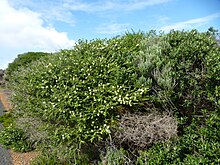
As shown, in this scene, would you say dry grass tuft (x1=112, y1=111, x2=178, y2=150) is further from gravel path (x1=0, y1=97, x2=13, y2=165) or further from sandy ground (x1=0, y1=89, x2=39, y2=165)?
gravel path (x1=0, y1=97, x2=13, y2=165)

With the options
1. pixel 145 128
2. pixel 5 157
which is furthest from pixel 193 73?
pixel 5 157

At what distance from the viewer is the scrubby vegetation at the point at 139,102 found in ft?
16.7

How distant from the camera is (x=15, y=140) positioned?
8477mm

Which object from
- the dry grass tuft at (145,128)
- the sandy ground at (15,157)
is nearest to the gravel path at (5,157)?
the sandy ground at (15,157)

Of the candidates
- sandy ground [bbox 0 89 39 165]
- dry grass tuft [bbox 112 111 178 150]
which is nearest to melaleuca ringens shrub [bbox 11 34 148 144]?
dry grass tuft [bbox 112 111 178 150]

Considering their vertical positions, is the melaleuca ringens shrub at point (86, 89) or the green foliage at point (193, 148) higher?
the melaleuca ringens shrub at point (86, 89)

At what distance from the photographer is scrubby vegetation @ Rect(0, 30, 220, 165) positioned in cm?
509

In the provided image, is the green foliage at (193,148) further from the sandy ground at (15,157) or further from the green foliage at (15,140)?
the green foliage at (15,140)

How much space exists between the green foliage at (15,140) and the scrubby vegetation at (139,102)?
8.38 ft

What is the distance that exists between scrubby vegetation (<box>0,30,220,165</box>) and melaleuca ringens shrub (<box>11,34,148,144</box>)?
0.02 meters

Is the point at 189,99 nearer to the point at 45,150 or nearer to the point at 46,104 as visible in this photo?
the point at 46,104

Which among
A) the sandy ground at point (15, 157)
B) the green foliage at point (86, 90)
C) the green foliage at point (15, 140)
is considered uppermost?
the green foliage at point (86, 90)

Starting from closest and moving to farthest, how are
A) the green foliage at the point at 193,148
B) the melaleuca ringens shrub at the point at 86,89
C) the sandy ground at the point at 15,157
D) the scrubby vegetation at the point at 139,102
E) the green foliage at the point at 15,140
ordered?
the green foliage at the point at 193,148
the scrubby vegetation at the point at 139,102
the melaleuca ringens shrub at the point at 86,89
the sandy ground at the point at 15,157
the green foliage at the point at 15,140

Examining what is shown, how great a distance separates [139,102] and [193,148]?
1193mm
